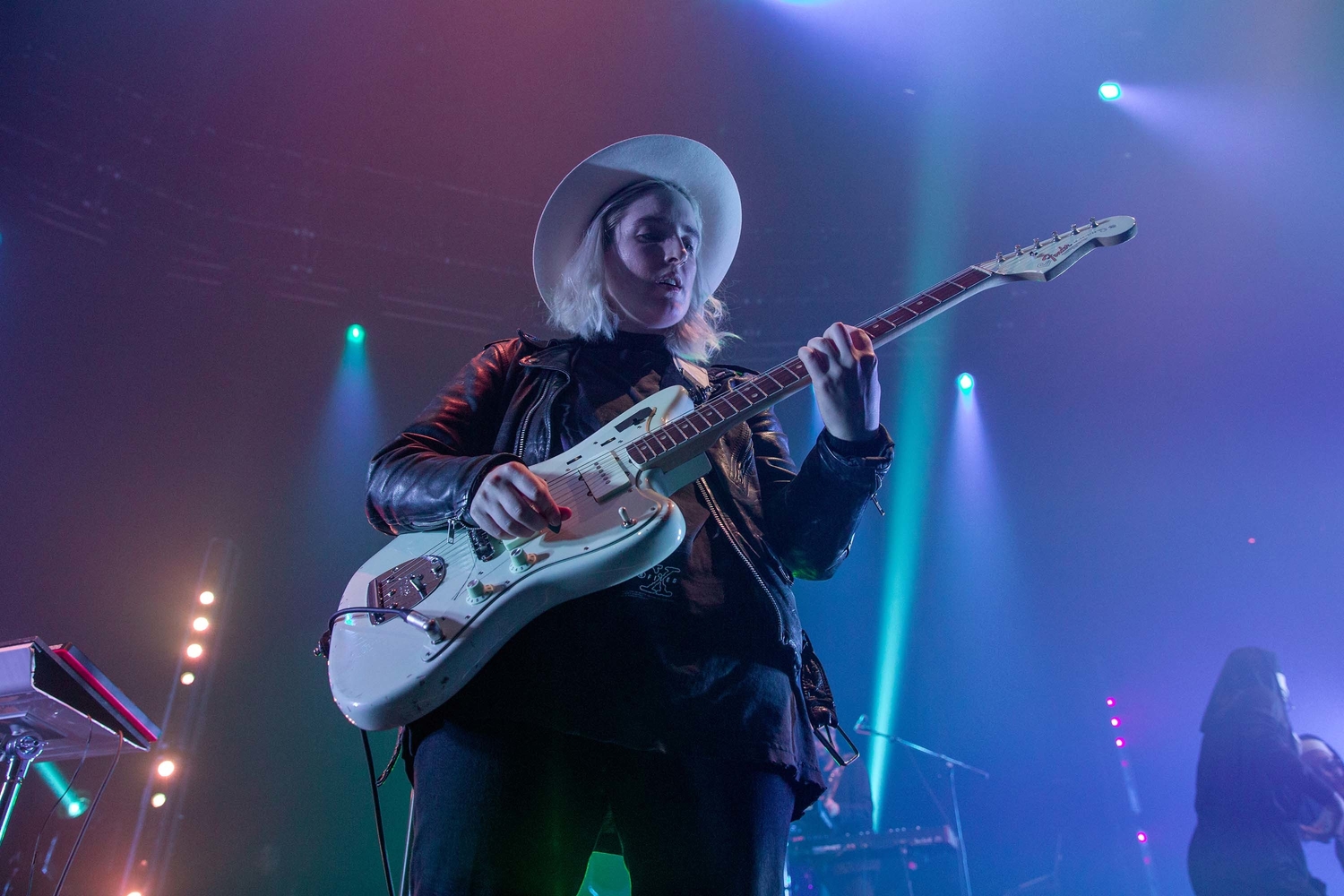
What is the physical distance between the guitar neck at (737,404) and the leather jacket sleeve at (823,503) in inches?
6.8

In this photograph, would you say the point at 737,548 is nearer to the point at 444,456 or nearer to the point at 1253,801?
the point at 444,456

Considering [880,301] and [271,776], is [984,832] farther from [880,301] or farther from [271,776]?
[271,776]

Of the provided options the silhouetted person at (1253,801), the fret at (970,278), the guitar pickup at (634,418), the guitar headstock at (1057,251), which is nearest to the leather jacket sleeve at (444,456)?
the guitar pickup at (634,418)

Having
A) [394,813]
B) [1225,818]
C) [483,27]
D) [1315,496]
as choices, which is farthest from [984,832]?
[483,27]

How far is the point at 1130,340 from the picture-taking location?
7.93 meters

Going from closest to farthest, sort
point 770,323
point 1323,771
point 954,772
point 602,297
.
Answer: point 602,297, point 1323,771, point 954,772, point 770,323

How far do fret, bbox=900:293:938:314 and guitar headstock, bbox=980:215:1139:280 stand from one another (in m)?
0.22

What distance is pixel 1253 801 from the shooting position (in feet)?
17.4

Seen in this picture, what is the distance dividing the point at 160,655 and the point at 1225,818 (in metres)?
8.17

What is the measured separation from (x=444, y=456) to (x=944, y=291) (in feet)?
4.98

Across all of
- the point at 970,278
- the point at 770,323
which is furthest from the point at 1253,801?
the point at 770,323

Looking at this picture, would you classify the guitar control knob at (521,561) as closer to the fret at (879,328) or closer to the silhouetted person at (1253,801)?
the fret at (879,328)

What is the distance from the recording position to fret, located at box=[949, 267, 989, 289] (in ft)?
7.57

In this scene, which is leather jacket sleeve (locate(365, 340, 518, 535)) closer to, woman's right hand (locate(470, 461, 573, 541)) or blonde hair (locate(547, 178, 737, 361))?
woman's right hand (locate(470, 461, 573, 541))
